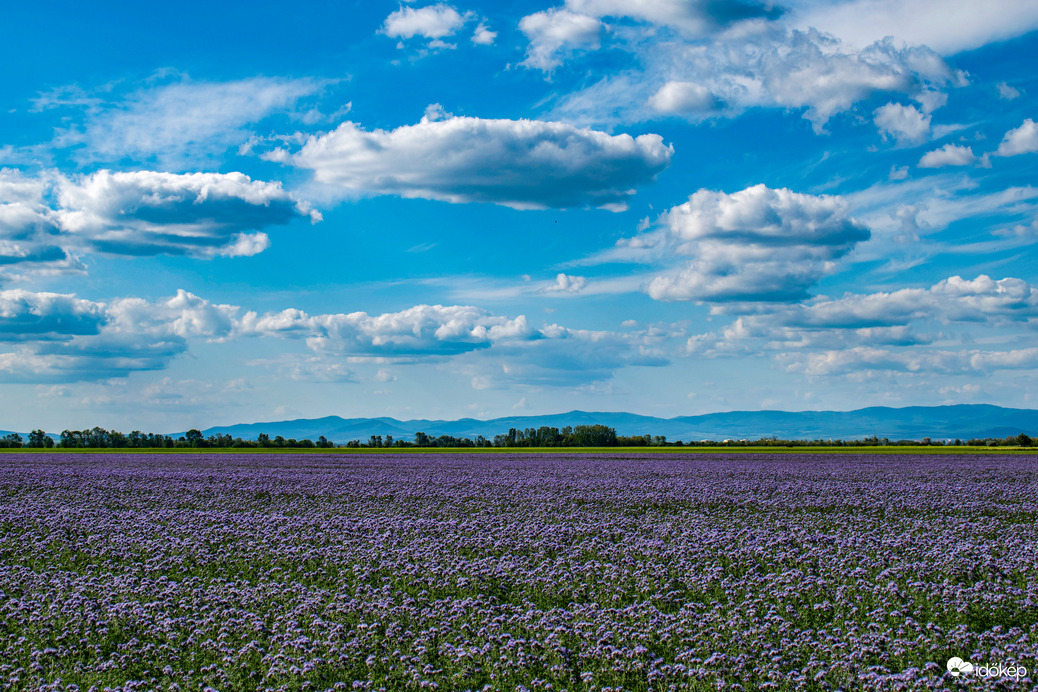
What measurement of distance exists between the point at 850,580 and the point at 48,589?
1190 centimetres

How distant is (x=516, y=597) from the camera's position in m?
10.1

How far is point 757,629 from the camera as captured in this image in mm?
7980

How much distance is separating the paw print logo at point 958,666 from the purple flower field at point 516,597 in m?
0.15

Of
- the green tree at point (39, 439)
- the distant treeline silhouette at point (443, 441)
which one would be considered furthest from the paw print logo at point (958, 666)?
the green tree at point (39, 439)

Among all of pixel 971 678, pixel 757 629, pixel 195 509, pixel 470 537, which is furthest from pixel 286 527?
pixel 971 678

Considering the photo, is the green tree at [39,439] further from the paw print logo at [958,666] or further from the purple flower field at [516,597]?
the paw print logo at [958,666]

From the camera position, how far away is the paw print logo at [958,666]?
6844 millimetres

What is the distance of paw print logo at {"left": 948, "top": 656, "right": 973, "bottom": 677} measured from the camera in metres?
6.84

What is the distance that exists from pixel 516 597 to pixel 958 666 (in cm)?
542

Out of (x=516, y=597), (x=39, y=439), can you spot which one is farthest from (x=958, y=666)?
(x=39, y=439)

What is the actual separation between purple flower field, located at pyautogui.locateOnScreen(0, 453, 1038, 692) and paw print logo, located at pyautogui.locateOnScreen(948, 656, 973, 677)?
150 millimetres

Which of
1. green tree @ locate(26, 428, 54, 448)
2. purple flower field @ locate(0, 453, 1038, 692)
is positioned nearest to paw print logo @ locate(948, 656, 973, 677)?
purple flower field @ locate(0, 453, 1038, 692)

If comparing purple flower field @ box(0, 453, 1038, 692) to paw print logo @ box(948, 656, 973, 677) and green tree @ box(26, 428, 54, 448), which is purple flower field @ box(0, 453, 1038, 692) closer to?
paw print logo @ box(948, 656, 973, 677)

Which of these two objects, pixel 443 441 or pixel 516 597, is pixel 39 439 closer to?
pixel 443 441
